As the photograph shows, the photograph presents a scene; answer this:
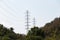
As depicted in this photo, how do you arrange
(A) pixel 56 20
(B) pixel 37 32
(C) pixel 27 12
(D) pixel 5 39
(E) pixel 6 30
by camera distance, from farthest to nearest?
(A) pixel 56 20, (E) pixel 6 30, (B) pixel 37 32, (C) pixel 27 12, (D) pixel 5 39

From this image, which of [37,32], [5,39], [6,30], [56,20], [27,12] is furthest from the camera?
[56,20]

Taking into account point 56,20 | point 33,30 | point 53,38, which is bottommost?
point 53,38

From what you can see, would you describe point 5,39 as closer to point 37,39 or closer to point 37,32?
point 37,39

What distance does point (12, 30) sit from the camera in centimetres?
4788

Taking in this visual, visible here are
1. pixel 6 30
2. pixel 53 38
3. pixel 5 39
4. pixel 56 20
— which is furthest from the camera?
pixel 56 20

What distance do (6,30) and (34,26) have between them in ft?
18.4

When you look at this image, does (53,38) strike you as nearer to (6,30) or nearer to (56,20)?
(6,30)

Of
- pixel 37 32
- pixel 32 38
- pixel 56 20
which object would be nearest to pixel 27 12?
pixel 32 38

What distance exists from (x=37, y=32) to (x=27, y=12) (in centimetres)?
713

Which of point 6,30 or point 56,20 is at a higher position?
point 56,20

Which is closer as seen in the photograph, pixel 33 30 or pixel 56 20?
pixel 33 30

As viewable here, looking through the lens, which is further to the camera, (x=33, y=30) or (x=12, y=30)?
(x=12, y=30)

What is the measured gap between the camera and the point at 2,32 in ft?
147

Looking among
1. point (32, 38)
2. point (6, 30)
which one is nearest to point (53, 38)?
point (32, 38)
